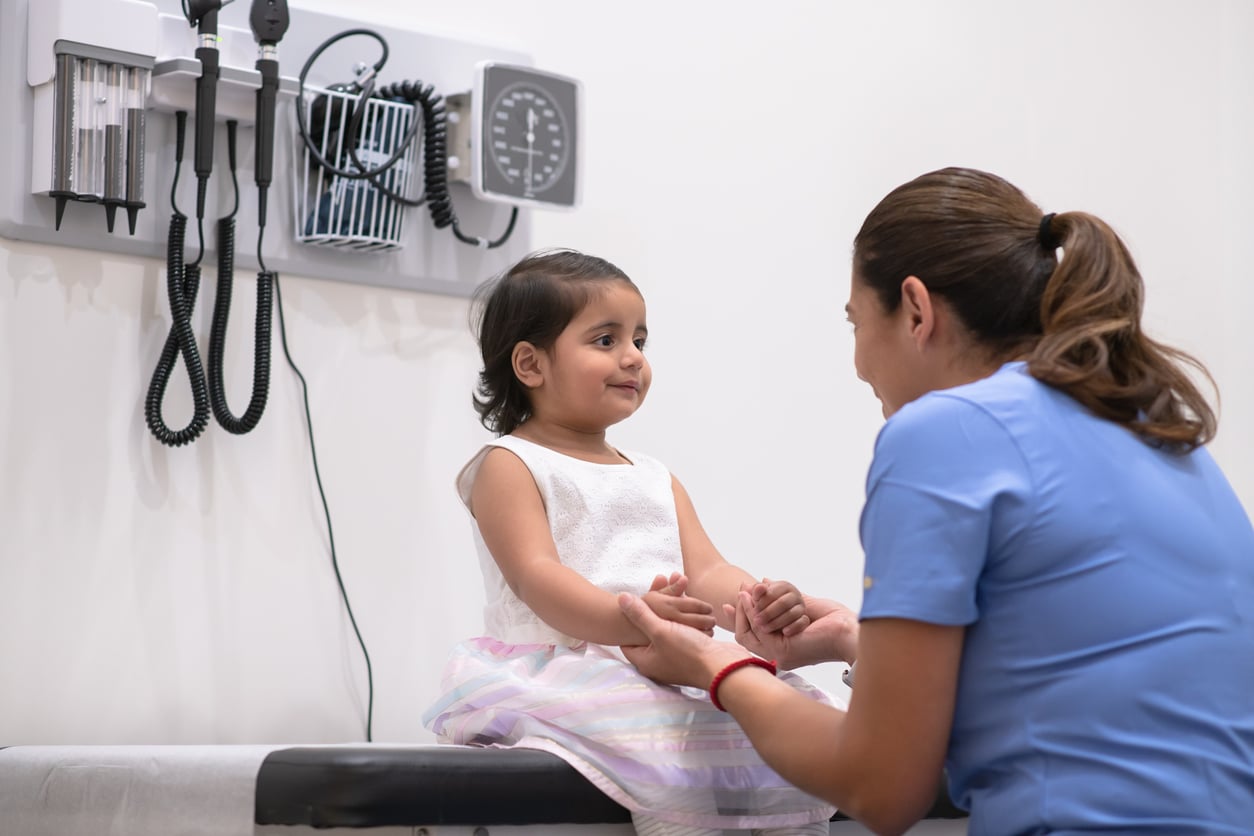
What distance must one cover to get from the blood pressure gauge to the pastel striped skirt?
759 mm

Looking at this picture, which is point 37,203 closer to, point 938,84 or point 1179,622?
point 1179,622

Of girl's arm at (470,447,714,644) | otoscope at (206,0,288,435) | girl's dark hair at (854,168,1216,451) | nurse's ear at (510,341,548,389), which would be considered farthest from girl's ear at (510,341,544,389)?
girl's dark hair at (854,168,1216,451)

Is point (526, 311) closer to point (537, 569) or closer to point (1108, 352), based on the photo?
point (537, 569)

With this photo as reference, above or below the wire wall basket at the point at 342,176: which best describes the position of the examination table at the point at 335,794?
below

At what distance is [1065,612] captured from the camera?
3.21ft

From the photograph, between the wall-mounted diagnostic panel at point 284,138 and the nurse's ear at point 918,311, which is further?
the wall-mounted diagnostic panel at point 284,138

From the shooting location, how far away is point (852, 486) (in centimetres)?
225

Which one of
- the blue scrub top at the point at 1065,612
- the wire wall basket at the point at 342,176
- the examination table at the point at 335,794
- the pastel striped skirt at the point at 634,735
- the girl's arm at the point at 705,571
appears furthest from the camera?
the wire wall basket at the point at 342,176

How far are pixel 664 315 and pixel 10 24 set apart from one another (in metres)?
0.94

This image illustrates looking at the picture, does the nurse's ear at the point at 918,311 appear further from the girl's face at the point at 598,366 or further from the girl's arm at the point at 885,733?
the girl's face at the point at 598,366

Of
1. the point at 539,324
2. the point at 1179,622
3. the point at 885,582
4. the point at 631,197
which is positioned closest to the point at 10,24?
the point at 539,324

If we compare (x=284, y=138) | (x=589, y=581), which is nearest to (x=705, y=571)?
(x=589, y=581)

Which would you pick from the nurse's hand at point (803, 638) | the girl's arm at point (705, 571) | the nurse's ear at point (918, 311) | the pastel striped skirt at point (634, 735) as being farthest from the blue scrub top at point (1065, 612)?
the girl's arm at point (705, 571)

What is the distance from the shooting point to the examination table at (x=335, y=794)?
3.53 ft
